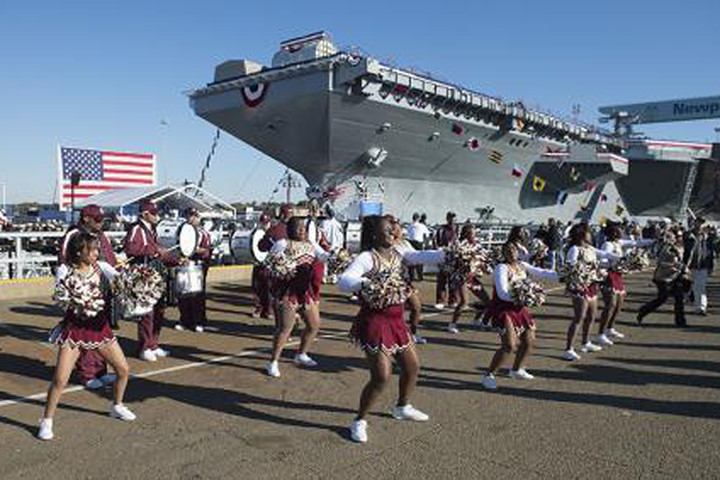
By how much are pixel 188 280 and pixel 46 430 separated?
4124 millimetres

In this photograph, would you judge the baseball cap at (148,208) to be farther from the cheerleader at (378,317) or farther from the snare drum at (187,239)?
the cheerleader at (378,317)

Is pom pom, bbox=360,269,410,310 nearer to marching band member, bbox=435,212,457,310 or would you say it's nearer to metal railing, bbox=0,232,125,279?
marching band member, bbox=435,212,457,310

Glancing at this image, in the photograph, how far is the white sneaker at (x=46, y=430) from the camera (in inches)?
183

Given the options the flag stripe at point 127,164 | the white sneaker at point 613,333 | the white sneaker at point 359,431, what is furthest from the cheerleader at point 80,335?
the flag stripe at point 127,164

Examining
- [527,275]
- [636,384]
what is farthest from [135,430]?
[636,384]

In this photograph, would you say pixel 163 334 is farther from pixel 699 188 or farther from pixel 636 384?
pixel 699 188

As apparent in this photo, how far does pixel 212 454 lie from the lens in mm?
4441

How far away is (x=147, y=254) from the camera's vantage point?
7570 mm

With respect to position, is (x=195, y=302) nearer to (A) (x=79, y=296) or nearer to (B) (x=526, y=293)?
(A) (x=79, y=296)

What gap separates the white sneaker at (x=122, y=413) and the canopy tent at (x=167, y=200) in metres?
16.4

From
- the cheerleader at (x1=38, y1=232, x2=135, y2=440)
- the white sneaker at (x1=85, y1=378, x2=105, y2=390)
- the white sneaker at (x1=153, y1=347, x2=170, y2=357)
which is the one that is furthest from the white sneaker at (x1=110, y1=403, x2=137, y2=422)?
the white sneaker at (x1=153, y1=347, x2=170, y2=357)

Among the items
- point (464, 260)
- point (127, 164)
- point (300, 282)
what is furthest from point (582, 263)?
point (127, 164)

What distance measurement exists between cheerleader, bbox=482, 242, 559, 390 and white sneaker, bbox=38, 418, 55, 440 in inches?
153

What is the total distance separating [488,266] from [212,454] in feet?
10.4
